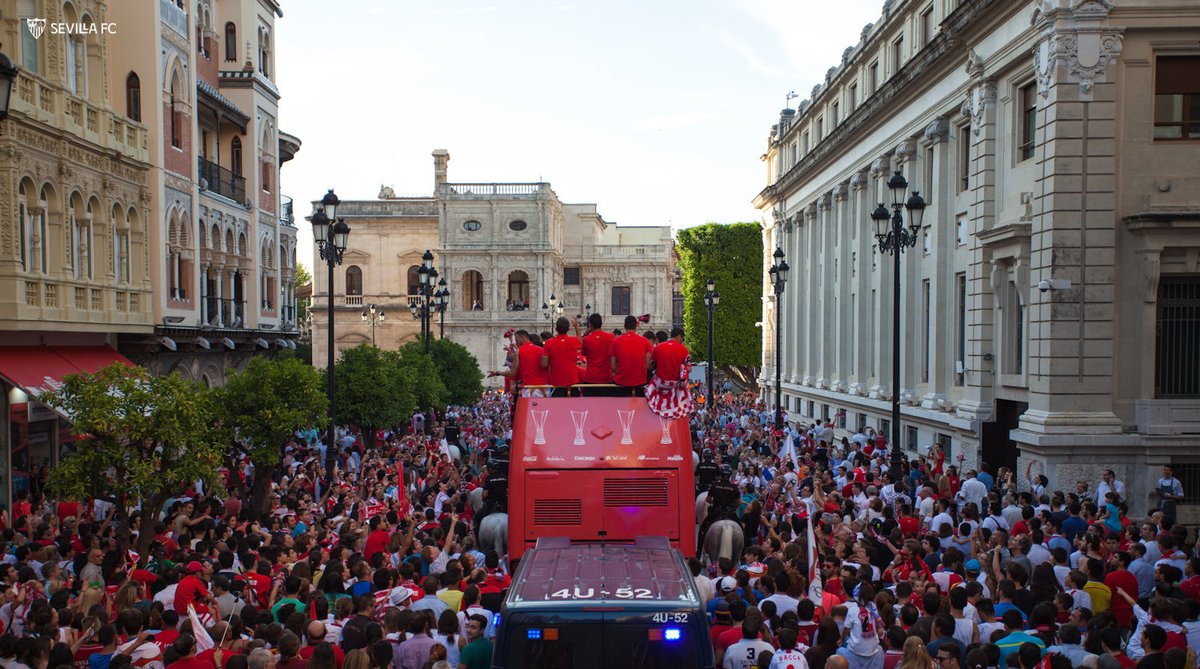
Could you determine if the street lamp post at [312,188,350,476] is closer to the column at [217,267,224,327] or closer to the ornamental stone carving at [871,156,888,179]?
the column at [217,267,224,327]

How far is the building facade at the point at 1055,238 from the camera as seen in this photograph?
20.4m

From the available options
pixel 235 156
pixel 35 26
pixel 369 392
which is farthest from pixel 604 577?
pixel 235 156

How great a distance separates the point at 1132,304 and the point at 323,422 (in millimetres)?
15311

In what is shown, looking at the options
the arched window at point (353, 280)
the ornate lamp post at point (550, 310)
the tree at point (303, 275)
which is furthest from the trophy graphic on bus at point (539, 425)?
the tree at point (303, 275)

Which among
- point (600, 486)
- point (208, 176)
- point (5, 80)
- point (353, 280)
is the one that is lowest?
point (600, 486)

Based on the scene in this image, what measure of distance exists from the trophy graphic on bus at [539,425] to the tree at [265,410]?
8.11m

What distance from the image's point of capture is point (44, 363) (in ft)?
71.2

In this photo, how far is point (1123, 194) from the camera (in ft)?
67.6

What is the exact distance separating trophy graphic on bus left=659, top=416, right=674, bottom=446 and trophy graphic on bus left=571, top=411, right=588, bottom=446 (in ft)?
2.81

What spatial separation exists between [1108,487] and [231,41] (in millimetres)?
28435

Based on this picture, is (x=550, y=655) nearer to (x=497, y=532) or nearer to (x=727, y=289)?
(x=497, y=532)

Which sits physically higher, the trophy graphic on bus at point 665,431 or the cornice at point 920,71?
the cornice at point 920,71

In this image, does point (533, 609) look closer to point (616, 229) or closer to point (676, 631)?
point (676, 631)

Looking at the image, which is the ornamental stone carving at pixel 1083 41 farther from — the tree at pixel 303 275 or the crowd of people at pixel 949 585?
the tree at pixel 303 275
